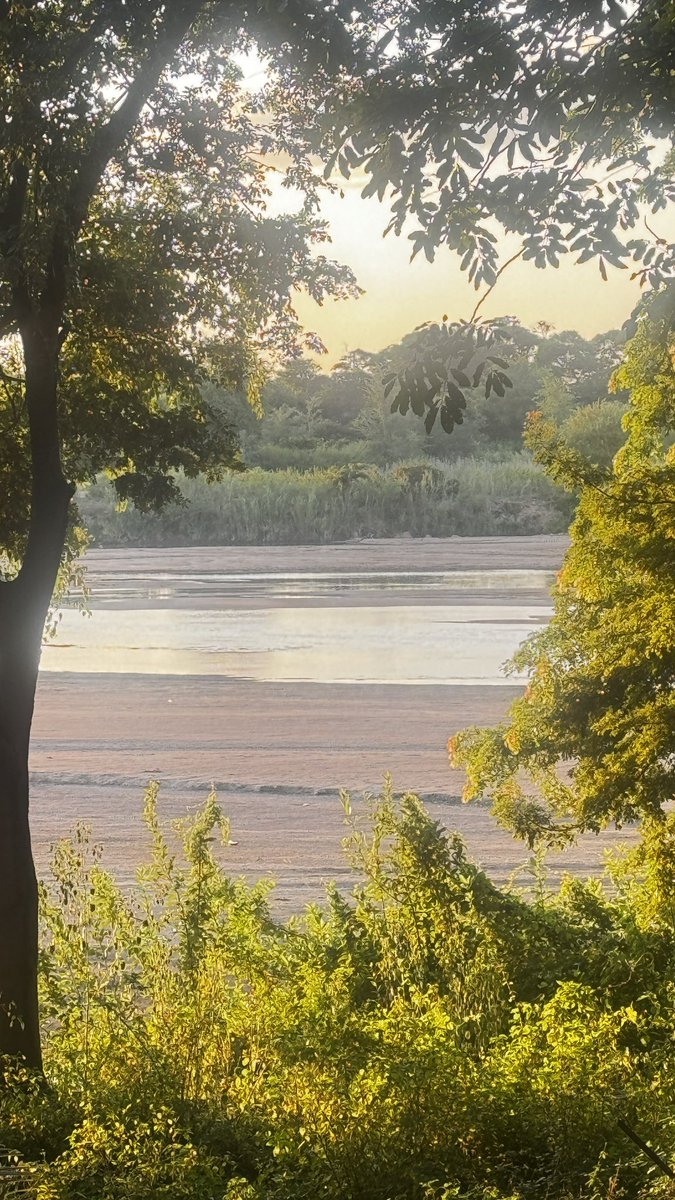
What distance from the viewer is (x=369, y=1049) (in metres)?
6.20

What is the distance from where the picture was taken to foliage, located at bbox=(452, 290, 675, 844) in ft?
25.6

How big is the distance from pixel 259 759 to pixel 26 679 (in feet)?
34.2

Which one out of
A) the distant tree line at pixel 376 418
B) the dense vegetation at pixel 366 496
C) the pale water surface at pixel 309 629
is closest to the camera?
the pale water surface at pixel 309 629

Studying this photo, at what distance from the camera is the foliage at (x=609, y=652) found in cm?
779

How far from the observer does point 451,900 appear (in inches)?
328

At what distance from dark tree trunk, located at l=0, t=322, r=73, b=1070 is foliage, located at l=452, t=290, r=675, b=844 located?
265 cm

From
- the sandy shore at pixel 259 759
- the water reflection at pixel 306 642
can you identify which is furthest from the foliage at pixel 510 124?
the water reflection at pixel 306 642

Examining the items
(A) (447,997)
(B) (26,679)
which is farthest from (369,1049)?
(B) (26,679)

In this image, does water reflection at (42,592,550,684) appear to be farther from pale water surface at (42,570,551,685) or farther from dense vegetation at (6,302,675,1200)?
dense vegetation at (6,302,675,1200)

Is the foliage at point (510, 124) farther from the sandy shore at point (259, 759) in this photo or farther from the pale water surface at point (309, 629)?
the pale water surface at point (309, 629)

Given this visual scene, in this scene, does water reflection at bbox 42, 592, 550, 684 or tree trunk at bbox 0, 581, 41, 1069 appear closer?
tree trunk at bbox 0, 581, 41, 1069

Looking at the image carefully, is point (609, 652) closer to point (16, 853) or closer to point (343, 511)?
point (16, 853)

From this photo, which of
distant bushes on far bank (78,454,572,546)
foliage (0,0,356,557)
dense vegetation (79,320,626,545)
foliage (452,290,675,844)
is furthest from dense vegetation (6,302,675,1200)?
distant bushes on far bank (78,454,572,546)

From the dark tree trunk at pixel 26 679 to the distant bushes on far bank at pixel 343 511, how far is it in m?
53.6
